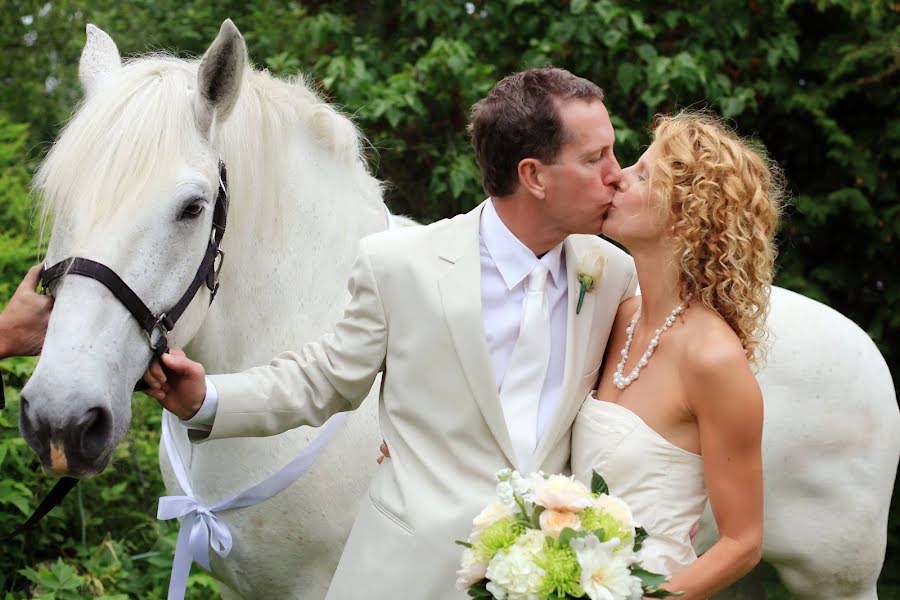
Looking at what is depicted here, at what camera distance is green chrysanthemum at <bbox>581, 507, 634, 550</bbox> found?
1.93 metres

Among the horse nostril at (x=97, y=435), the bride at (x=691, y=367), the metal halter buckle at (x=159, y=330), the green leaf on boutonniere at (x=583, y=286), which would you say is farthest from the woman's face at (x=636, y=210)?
the horse nostril at (x=97, y=435)

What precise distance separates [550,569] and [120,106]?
1548mm

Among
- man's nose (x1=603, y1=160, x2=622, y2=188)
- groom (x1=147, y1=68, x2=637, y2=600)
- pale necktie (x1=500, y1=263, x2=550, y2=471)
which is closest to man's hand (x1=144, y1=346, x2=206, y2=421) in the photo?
groom (x1=147, y1=68, x2=637, y2=600)

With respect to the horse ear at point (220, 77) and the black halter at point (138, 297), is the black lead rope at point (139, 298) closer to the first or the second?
the black halter at point (138, 297)

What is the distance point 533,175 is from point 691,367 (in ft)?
1.97

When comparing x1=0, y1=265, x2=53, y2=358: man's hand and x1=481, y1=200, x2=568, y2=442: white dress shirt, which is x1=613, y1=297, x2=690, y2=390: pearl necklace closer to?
x1=481, y1=200, x2=568, y2=442: white dress shirt

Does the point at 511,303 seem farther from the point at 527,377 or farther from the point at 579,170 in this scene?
the point at 579,170

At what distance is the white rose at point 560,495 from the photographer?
6.36 feet

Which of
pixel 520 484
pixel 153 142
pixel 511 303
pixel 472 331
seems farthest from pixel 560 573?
pixel 153 142

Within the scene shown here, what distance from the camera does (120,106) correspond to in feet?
8.50

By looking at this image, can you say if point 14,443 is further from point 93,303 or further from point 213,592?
point 93,303

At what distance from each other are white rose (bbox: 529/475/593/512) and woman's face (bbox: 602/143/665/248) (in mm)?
753

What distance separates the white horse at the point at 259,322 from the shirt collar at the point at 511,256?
712 mm

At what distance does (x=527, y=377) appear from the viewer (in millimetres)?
2496
